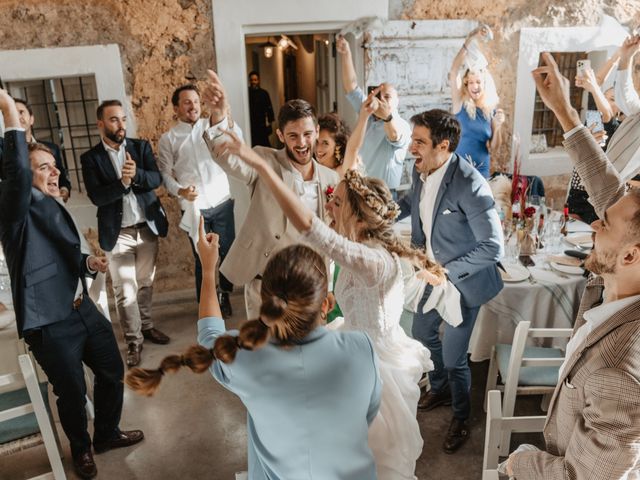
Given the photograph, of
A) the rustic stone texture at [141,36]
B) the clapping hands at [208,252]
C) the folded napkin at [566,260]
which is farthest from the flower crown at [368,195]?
the rustic stone texture at [141,36]

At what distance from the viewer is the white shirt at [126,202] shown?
398cm

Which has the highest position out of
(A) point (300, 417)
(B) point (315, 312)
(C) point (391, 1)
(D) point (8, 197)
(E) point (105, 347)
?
(C) point (391, 1)

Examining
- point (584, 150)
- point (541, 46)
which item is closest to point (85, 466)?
point (584, 150)

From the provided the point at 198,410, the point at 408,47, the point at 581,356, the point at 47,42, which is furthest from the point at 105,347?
the point at 408,47

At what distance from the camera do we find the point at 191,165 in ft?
14.7

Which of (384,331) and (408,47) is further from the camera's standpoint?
(408,47)

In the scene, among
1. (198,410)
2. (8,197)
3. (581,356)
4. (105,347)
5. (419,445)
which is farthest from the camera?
(198,410)

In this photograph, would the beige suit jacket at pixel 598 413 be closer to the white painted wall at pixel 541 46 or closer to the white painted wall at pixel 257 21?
the white painted wall at pixel 257 21

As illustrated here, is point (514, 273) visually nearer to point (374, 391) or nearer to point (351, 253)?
point (351, 253)

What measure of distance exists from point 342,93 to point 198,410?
138 inches

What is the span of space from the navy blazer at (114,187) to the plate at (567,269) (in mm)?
2872

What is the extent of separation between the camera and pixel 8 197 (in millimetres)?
2410

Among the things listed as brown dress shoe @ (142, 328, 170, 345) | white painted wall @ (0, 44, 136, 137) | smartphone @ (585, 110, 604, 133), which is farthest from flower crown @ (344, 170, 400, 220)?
smartphone @ (585, 110, 604, 133)

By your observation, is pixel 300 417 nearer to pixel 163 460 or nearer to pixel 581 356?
pixel 581 356
